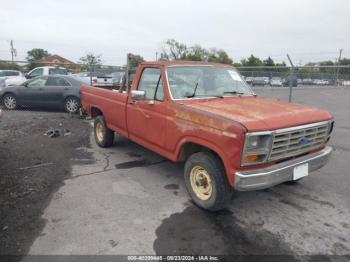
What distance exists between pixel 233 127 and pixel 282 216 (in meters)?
1.49

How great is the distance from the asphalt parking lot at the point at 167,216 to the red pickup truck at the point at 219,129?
1.48 feet

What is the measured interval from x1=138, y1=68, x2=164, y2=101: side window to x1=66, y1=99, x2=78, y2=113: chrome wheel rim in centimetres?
711

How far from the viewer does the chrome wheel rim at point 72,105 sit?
11930 millimetres

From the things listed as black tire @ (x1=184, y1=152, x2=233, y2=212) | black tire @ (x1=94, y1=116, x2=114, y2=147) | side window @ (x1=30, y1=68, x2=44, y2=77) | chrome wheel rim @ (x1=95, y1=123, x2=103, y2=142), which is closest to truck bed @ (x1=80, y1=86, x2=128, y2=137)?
black tire @ (x1=94, y1=116, x2=114, y2=147)

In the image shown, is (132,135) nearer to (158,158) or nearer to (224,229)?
(158,158)

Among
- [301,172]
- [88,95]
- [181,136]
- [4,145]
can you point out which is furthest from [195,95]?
[4,145]

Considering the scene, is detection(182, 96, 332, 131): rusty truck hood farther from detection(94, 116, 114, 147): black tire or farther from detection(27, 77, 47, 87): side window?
detection(27, 77, 47, 87): side window

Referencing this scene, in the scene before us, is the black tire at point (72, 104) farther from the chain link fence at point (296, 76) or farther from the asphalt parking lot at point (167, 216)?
the chain link fence at point (296, 76)

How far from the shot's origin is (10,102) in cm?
1266

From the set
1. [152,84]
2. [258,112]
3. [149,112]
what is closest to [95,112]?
[152,84]

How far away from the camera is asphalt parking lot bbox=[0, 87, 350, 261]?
11.1ft

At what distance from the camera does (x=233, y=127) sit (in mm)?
3488

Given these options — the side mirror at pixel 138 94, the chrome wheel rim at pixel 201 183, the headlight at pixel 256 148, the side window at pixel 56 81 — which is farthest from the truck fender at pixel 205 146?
the side window at pixel 56 81

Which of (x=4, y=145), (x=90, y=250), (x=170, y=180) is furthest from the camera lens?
(x=4, y=145)
